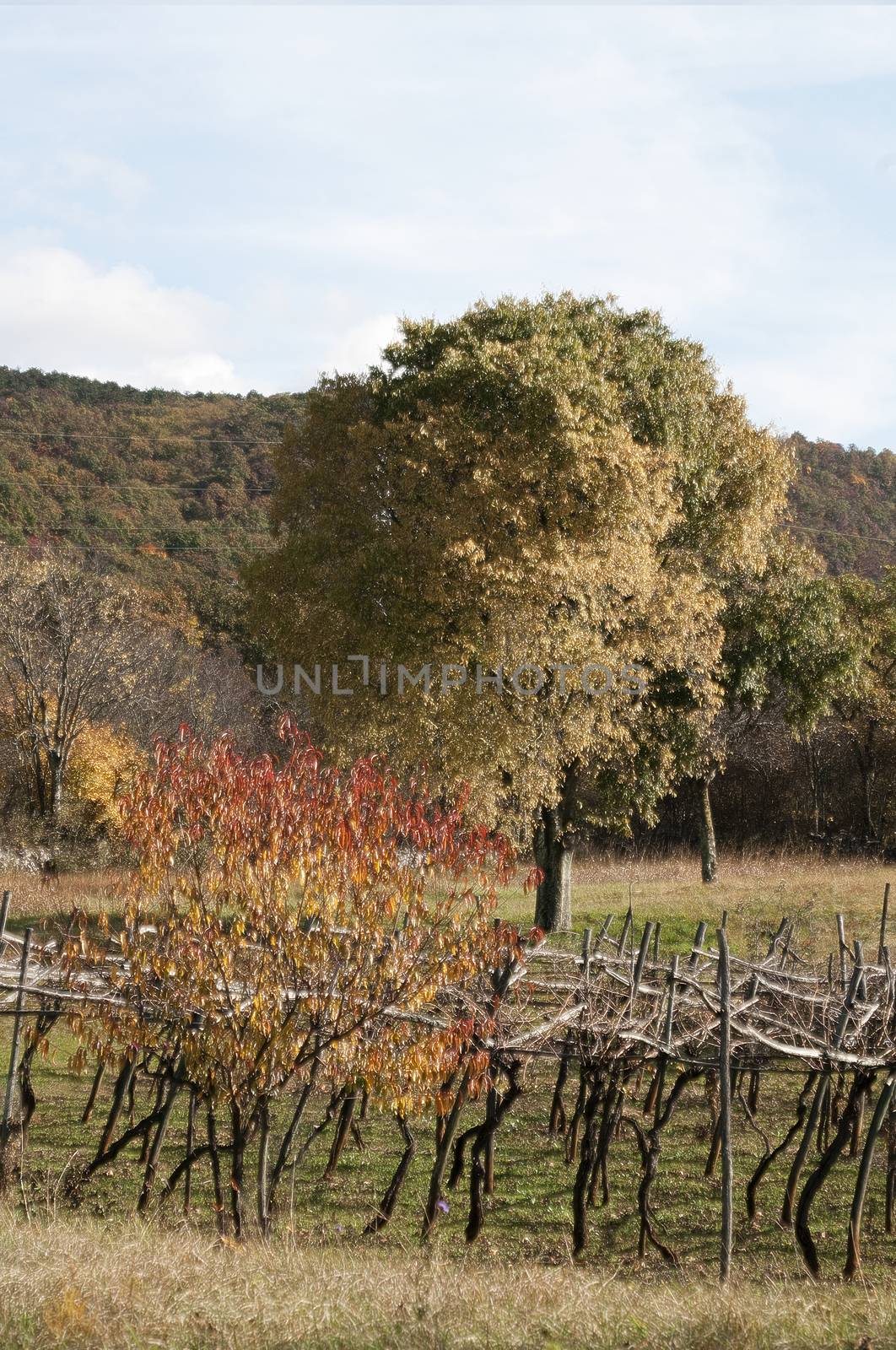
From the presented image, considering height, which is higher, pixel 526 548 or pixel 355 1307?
pixel 526 548

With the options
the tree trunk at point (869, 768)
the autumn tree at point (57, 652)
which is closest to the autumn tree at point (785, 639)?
the tree trunk at point (869, 768)

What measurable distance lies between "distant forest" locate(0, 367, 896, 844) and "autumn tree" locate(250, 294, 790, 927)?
12389 mm

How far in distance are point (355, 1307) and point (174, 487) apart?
5291 centimetres

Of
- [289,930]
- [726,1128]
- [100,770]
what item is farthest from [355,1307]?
[100,770]

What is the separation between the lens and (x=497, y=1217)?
9.95 m

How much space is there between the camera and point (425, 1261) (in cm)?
744

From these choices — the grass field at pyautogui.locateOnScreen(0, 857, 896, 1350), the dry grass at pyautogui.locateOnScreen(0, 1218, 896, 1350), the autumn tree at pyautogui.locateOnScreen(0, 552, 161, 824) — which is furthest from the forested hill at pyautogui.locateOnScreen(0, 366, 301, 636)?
the dry grass at pyautogui.locateOnScreen(0, 1218, 896, 1350)

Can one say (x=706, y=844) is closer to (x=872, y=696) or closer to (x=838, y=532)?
(x=872, y=696)

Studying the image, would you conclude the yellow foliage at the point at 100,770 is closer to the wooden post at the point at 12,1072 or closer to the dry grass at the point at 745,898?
the dry grass at the point at 745,898

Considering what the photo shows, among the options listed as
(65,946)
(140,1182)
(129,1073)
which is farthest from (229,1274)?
(129,1073)

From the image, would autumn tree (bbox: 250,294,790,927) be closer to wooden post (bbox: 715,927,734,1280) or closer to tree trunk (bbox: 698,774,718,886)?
tree trunk (bbox: 698,774,718,886)

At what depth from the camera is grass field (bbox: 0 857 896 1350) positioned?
5539mm

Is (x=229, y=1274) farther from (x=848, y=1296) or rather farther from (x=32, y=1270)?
(x=848, y=1296)

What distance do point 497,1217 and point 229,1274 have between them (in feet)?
13.6
